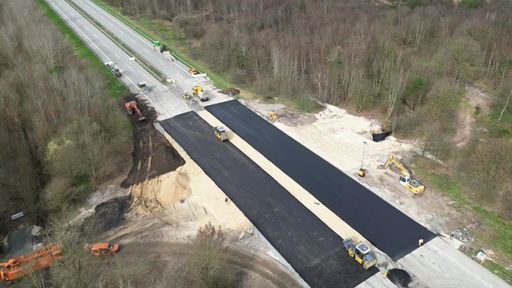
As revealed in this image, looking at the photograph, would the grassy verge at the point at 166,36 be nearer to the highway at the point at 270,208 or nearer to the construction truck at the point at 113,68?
the highway at the point at 270,208

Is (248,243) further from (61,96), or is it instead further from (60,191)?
(61,96)

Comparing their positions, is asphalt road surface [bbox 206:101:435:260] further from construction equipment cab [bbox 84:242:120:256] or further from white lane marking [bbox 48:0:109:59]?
white lane marking [bbox 48:0:109:59]

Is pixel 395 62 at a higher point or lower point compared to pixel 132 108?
higher

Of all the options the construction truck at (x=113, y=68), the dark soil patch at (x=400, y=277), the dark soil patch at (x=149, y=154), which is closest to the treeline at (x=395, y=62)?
the dark soil patch at (x=400, y=277)

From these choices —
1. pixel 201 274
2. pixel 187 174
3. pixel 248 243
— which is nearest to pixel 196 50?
pixel 187 174

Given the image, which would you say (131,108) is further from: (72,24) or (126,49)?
(72,24)

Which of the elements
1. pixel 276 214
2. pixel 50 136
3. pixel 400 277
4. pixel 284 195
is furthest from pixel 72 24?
pixel 400 277
